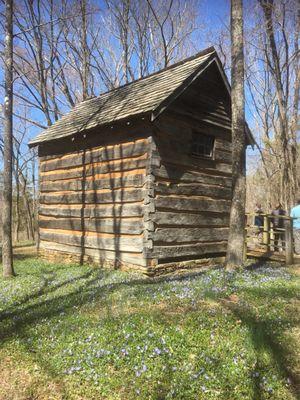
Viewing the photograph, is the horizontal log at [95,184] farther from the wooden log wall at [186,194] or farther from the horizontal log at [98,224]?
the horizontal log at [98,224]

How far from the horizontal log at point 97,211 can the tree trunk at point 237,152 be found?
2.61 metres

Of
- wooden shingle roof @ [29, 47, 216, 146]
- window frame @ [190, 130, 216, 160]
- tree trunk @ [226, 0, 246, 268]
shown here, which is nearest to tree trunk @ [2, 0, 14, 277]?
wooden shingle roof @ [29, 47, 216, 146]

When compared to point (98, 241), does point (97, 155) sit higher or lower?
higher

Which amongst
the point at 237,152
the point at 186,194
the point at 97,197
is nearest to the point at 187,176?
the point at 186,194

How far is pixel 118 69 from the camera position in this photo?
28734 millimetres

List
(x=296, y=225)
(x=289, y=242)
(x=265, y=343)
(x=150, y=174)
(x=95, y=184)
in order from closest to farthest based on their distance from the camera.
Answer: (x=265, y=343) → (x=150, y=174) → (x=289, y=242) → (x=95, y=184) → (x=296, y=225)

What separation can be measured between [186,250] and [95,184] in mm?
3697

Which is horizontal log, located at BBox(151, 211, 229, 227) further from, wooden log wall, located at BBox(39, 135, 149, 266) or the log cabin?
wooden log wall, located at BBox(39, 135, 149, 266)

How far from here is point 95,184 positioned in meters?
12.3

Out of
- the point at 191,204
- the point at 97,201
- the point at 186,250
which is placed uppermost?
the point at 97,201

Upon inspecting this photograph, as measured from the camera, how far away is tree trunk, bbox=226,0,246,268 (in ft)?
32.0

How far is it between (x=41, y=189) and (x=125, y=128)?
17.4 ft

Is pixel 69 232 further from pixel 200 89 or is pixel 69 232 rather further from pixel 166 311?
pixel 166 311

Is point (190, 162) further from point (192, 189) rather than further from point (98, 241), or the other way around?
point (98, 241)
